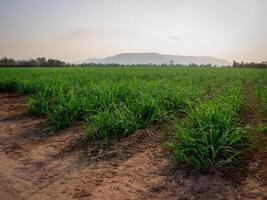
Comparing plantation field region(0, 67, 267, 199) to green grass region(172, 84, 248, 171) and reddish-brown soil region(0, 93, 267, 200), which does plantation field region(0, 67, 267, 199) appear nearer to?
green grass region(172, 84, 248, 171)

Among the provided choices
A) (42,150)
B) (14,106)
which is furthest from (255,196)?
(14,106)

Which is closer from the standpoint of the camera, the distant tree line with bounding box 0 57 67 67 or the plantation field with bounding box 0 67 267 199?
the plantation field with bounding box 0 67 267 199

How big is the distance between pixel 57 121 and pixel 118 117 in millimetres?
1301

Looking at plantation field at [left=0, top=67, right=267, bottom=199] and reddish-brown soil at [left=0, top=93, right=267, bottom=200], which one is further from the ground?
plantation field at [left=0, top=67, right=267, bottom=199]

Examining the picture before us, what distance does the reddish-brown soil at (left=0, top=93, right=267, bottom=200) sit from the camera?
2883 mm

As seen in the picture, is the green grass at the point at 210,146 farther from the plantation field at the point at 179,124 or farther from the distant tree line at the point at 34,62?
the distant tree line at the point at 34,62

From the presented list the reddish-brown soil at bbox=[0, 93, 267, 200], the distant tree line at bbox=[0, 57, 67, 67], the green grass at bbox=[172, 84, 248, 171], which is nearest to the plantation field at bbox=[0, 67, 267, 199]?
the green grass at bbox=[172, 84, 248, 171]

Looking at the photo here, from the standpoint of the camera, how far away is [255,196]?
2707mm


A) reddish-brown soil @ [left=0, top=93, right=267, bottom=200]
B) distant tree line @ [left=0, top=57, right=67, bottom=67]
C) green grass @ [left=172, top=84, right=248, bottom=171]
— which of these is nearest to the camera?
reddish-brown soil @ [left=0, top=93, right=267, bottom=200]

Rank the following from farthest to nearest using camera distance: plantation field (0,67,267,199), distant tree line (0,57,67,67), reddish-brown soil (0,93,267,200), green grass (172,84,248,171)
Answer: distant tree line (0,57,67,67), plantation field (0,67,267,199), green grass (172,84,248,171), reddish-brown soil (0,93,267,200)

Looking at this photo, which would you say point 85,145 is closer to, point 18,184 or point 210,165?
point 18,184

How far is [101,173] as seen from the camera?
341cm

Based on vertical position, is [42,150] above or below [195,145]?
below

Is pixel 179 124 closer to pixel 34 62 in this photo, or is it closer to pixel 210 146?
pixel 210 146
